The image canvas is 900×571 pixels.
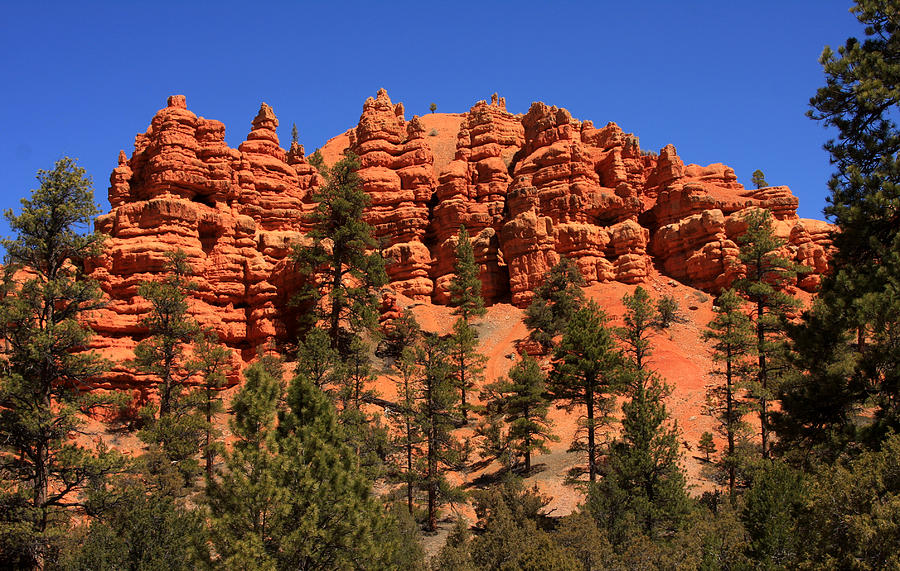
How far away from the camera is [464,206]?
58.2 m

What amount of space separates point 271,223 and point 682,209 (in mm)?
36629

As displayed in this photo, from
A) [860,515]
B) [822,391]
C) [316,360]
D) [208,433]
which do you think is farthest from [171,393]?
[860,515]

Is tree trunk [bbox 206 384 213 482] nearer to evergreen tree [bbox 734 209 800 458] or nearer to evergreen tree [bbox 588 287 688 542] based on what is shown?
evergreen tree [bbox 588 287 688 542]

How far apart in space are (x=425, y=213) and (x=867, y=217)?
47429mm

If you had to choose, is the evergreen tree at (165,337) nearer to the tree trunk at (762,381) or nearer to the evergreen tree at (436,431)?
the evergreen tree at (436,431)

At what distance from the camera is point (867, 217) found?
43.5 feet

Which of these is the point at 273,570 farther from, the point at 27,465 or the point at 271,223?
the point at 271,223

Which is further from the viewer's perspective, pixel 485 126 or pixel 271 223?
pixel 485 126

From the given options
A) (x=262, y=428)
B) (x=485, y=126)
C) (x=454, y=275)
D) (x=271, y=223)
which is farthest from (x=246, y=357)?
(x=485, y=126)

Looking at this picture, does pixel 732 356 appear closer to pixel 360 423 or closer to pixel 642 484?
pixel 642 484

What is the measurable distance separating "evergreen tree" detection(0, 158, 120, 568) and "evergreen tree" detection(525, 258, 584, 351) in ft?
103

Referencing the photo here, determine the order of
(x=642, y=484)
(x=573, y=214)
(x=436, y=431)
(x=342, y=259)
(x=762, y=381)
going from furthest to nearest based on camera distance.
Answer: (x=573, y=214), (x=342, y=259), (x=436, y=431), (x=762, y=381), (x=642, y=484)

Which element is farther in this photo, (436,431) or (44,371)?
(436,431)

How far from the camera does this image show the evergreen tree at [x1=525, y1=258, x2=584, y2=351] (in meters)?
44.6
